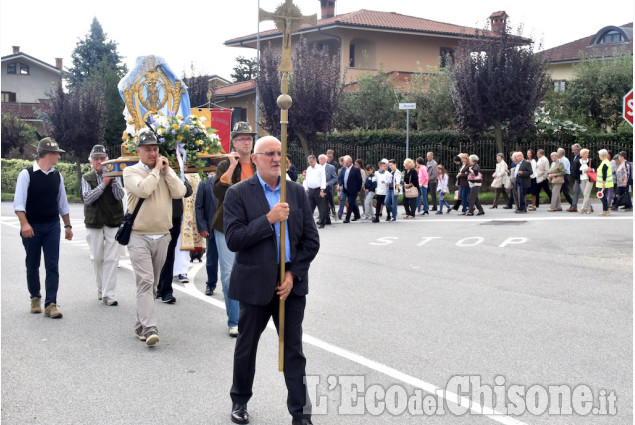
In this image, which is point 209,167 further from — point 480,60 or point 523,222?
point 480,60

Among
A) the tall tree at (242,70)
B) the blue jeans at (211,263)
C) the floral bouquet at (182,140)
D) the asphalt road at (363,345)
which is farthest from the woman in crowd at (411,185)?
the tall tree at (242,70)

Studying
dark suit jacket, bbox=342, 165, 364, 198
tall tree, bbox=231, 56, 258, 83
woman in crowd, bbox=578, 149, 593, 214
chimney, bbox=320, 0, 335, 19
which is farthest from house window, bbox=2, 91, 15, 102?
woman in crowd, bbox=578, 149, 593, 214

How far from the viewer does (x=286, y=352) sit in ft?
16.0

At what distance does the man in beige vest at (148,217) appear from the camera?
689 cm

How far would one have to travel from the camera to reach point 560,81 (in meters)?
47.8

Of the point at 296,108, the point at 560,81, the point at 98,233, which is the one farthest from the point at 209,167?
the point at 560,81

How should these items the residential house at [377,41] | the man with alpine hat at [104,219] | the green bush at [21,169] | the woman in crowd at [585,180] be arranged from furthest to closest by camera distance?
the residential house at [377,41], the green bush at [21,169], the woman in crowd at [585,180], the man with alpine hat at [104,219]

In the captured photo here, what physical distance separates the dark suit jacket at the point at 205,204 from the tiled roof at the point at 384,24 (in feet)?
105

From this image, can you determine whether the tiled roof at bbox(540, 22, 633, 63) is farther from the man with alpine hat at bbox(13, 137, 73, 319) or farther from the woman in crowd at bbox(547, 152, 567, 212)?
the man with alpine hat at bbox(13, 137, 73, 319)

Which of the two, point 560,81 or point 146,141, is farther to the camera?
point 560,81

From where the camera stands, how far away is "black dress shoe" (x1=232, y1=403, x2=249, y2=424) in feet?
15.9

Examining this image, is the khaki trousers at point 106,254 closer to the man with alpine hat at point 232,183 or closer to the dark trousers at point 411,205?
the man with alpine hat at point 232,183

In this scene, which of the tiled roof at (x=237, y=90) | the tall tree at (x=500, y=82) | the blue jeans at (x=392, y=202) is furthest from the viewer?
the tiled roof at (x=237, y=90)

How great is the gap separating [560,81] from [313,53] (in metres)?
22.8
